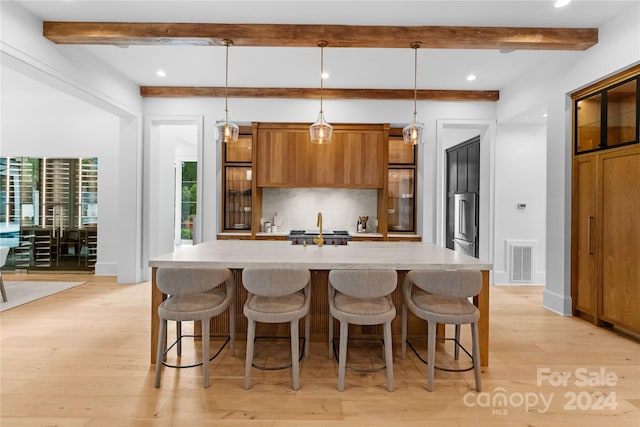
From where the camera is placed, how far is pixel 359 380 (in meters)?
2.52

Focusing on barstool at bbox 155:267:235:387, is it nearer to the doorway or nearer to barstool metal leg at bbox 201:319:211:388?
barstool metal leg at bbox 201:319:211:388

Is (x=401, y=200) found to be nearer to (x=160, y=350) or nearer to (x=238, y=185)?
(x=238, y=185)

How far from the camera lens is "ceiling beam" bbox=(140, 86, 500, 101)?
5.39 m

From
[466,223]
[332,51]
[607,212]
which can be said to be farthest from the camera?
[466,223]

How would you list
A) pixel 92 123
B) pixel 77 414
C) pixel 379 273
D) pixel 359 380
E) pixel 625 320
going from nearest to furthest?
pixel 77 414
pixel 379 273
pixel 359 380
pixel 625 320
pixel 92 123

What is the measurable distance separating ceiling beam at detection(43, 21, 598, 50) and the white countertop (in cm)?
211

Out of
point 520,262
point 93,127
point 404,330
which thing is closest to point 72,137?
point 93,127

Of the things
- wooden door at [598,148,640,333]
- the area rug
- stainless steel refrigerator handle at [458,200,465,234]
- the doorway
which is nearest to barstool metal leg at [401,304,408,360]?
wooden door at [598,148,640,333]

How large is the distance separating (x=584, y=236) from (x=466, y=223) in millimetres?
2468

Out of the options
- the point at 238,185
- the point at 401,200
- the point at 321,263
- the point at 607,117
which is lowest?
the point at 321,263

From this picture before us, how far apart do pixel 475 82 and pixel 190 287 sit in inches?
188

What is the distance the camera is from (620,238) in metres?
3.45

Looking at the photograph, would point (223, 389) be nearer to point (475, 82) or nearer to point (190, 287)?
point (190, 287)

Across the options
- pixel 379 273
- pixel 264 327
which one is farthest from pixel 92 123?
pixel 379 273
